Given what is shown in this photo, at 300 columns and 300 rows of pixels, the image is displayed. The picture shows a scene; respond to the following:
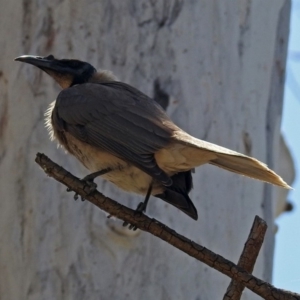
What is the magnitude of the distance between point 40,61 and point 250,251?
1.89 m

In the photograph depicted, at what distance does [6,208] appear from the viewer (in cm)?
423

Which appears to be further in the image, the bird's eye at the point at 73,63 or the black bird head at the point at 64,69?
the bird's eye at the point at 73,63

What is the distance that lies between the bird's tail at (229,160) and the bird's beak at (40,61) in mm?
987

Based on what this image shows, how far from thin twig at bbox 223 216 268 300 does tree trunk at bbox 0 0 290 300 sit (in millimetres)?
1656

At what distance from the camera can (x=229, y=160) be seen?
3.17 m

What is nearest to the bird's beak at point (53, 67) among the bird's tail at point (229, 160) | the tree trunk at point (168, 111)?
the tree trunk at point (168, 111)

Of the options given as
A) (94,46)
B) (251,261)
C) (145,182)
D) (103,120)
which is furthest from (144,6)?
(251,261)

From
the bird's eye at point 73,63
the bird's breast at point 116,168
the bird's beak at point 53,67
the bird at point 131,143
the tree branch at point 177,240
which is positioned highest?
the bird's eye at point 73,63

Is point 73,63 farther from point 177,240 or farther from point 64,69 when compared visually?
point 177,240

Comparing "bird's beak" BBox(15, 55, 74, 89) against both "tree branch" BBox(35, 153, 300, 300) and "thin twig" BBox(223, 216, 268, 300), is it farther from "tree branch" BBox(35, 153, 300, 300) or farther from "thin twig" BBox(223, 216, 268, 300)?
"thin twig" BBox(223, 216, 268, 300)

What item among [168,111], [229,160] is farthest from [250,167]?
[168,111]

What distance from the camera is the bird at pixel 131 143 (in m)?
3.23

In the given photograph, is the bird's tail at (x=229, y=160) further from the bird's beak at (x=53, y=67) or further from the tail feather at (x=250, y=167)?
the bird's beak at (x=53, y=67)

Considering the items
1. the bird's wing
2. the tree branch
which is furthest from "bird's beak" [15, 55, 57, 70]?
the tree branch
